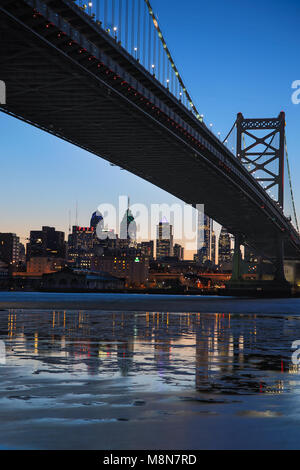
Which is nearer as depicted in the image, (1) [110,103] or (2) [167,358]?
(2) [167,358]

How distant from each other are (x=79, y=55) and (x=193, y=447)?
32.7m

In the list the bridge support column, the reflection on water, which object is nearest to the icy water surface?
the reflection on water

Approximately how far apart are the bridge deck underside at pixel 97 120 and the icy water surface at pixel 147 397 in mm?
21386

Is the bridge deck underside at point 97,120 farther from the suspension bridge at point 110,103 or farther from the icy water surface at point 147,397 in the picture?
the icy water surface at point 147,397

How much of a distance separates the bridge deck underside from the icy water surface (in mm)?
21386

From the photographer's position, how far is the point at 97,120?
166ft

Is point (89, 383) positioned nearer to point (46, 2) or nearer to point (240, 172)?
point (46, 2)

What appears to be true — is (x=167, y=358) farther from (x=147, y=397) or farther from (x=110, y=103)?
(x=110, y=103)

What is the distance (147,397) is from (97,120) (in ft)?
144

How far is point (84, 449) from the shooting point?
564 cm

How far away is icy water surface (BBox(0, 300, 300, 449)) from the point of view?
605 centimetres

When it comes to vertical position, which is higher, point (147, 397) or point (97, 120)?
point (97, 120)

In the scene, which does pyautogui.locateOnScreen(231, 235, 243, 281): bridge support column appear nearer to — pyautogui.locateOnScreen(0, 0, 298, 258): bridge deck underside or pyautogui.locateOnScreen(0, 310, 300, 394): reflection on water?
pyautogui.locateOnScreen(0, 0, 298, 258): bridge deck underside

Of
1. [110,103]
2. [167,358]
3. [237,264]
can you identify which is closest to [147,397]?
[167,358]
